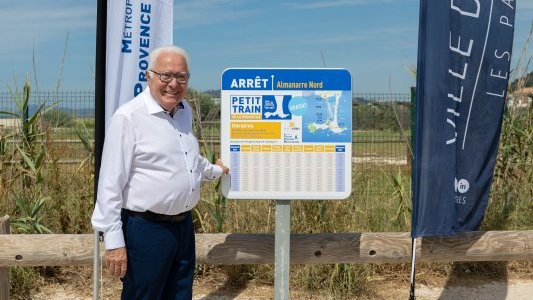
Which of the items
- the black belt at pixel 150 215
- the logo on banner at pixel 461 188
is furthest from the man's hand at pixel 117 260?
the logo on banner at pixel 461 188

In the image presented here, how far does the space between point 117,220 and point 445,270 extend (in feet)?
12.1

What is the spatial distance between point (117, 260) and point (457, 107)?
250cm

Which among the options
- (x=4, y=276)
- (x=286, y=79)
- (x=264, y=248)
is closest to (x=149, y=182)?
(x=286, y=79)

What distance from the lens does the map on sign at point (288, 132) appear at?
142 inches

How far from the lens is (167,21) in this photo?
4.10 metres

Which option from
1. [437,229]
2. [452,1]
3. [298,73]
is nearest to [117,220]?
[298,73]

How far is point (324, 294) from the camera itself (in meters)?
5.16

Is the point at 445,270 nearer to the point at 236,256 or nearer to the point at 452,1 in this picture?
the point at 236,256

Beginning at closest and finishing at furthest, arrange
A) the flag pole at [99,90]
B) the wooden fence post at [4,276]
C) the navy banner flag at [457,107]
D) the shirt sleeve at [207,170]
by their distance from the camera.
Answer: the shirt sleeve at [207,170] < the flag pole at [99,90] < the navy banner flag at [457,107] < the wooden fence post at [4,276]

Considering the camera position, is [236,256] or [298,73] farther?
[236,256]

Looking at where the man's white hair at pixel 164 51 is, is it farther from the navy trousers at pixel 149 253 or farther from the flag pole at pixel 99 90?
the flag pole at pixel 99 90

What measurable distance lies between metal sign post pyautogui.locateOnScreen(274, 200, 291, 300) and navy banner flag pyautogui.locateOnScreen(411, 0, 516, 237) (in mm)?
1020

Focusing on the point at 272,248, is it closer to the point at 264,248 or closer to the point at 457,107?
the point at 264,248

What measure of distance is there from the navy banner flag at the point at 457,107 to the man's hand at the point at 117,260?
2.06m
